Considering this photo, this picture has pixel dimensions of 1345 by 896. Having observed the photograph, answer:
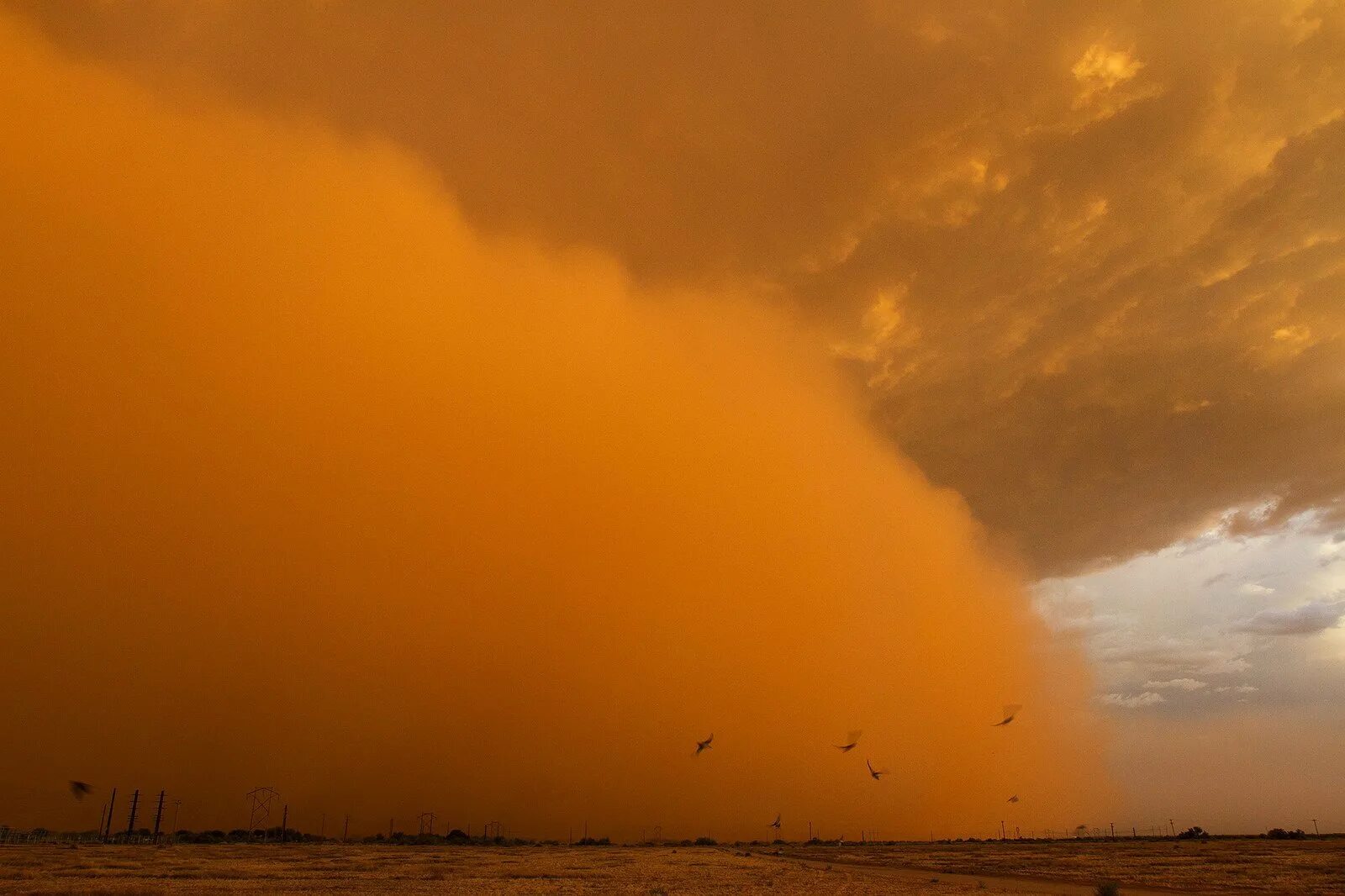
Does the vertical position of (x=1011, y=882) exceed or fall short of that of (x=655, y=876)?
it falls short

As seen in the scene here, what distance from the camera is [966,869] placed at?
7819cm

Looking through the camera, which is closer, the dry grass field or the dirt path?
the dry grass field

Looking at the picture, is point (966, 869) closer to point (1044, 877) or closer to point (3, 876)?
point (1044, 877)

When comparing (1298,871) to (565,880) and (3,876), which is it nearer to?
(565,880)

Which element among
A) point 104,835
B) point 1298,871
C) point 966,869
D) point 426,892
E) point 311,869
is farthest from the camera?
point 104,835

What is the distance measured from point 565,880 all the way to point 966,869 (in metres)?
42.1

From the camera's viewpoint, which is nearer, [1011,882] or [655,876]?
[1011,882]

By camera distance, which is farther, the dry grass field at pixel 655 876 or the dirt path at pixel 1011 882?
the dirt path at pixel 1011 882

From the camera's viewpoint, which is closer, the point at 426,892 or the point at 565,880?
the point at 426,892

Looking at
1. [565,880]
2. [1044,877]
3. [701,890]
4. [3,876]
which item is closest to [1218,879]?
[1044,877]

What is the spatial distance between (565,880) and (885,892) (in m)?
23.5

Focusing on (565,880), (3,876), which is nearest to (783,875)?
(565,880)

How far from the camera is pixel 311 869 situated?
2763 inches

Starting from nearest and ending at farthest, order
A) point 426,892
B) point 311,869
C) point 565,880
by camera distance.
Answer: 1. point 426,892
2. point 565,880
3. point 311,869
